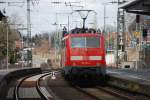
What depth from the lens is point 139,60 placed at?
285 ft

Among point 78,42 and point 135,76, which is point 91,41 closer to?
point 78,42

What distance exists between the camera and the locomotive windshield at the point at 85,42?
3067 cm

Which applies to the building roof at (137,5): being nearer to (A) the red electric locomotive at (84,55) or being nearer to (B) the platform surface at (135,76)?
(A) the red electric locomotive at (84,55)

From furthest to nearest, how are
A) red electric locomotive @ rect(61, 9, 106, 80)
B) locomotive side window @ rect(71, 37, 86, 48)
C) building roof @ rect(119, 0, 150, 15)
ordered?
locomotive side window @ rect(71, 37, 86, 48) < red electric locomotive @ rect(61, 9, 106, 80) < building roof @ rect(119, 0, 150, 15)

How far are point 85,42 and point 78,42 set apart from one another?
1.42ft

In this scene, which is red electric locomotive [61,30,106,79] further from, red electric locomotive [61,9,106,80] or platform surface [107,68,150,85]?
platform surface [107,68,150,85]

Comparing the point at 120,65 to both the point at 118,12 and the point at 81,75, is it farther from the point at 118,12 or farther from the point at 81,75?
the point at 81,75

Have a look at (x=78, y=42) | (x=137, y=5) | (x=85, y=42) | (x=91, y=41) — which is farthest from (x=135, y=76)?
(x=137, y=5)

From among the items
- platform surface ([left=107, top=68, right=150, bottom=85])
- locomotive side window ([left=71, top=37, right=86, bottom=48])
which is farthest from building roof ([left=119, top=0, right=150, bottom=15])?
platform surface ([left=107, top=68, right=150, bottom=85])

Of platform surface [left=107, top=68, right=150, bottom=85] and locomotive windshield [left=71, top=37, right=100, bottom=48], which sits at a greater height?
locomotive windshield [left=71, top=37, right=100, bottom=48]

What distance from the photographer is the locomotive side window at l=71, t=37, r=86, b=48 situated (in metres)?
30.7

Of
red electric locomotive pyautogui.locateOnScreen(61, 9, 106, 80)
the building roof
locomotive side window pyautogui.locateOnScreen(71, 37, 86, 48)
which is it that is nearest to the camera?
the building roof

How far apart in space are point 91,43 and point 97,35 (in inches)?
24.2

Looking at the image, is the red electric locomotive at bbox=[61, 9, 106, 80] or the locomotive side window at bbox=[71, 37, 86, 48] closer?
the red electric locomotive at bbox=[61, 9, 106, 80]
